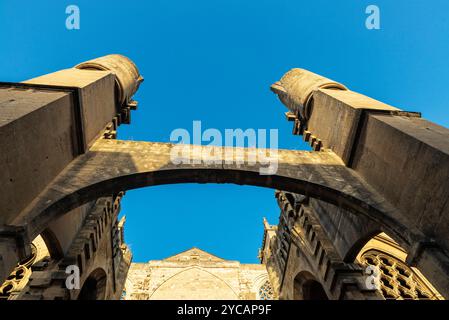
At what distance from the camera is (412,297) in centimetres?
1088

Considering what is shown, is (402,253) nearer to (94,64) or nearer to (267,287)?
(94,64)

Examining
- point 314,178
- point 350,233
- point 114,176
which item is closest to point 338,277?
point 350,233

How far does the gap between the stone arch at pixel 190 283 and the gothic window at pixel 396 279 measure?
1611cm

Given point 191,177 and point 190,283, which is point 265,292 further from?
point 191,177

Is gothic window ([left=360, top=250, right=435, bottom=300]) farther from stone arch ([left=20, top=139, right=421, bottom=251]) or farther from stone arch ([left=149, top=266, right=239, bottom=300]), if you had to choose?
stone arch ([left=149, top=266, right=239, bottom=300])

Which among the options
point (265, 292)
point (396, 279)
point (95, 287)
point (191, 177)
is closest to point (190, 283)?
point (265, 292)

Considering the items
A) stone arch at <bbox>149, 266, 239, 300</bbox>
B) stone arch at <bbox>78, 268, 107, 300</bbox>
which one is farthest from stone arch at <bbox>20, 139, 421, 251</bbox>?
stone arch at <bbox>149, 266, 239, 300</bbox>

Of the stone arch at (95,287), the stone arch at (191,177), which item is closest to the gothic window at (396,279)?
the stone arch at (191,177)

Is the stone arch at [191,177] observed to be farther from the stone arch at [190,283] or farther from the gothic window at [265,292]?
the gothic window at [265,292]

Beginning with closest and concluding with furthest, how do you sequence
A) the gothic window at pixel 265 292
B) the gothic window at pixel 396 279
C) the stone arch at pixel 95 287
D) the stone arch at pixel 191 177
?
the stone arch at pixel 191 177 < the gothic window at pixel 396 279 < the stone arch at pixel 95 287 < the gothic window at pixel 265 292

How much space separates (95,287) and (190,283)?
16.7 metres

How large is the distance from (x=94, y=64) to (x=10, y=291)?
851cm

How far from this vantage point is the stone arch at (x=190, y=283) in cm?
2599

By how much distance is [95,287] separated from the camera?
12.1 metres
